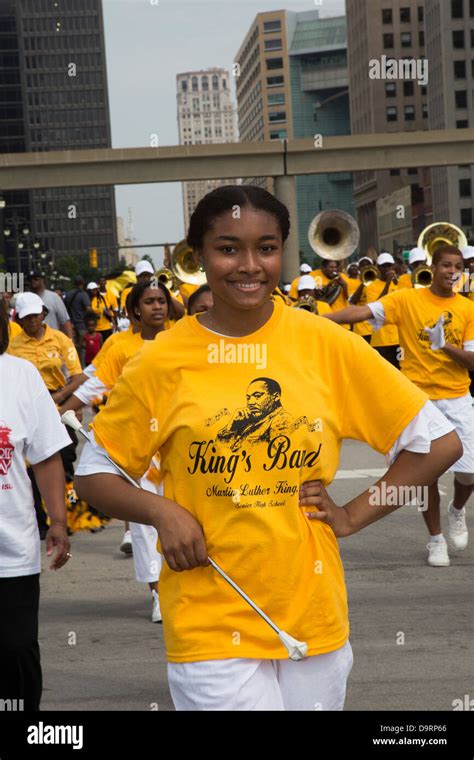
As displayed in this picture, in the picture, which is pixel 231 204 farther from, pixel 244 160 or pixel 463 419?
pixel 244 160

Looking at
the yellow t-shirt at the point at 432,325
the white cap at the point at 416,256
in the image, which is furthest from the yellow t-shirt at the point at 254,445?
the white cap at the point at 416,256

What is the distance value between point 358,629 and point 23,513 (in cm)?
308

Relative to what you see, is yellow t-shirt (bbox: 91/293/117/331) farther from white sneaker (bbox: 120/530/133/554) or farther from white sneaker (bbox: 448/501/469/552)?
white sneaker (bbox: 448/501/469/552)

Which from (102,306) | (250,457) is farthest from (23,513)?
(102,306)

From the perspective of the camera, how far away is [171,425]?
3109 millimetres

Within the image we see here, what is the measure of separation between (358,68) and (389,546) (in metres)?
160

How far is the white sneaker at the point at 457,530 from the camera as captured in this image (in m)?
8.95

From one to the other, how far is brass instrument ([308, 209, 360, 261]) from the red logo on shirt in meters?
21.8

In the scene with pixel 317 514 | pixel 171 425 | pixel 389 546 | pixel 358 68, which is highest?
pixel 358 68

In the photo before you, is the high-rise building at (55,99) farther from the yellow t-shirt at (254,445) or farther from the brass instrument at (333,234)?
the yellow t-shirt at (254,445)

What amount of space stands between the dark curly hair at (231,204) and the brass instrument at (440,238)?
16.3m

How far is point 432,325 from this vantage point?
8.48 m
